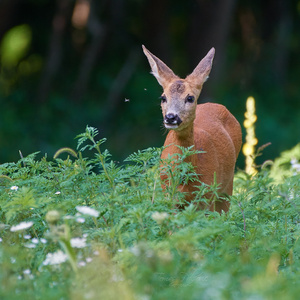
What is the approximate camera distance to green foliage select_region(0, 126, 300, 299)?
3.11 meters

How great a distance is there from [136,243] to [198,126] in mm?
2949

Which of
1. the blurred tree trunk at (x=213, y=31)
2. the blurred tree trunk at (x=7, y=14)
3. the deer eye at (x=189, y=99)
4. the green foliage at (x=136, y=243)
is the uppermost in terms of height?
the blurred tree trunk at (x=7, y=14)

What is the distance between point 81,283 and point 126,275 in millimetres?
240

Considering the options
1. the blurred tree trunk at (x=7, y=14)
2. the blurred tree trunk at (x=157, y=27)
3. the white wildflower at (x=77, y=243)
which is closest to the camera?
the white wildflower at (x=77, y=243)

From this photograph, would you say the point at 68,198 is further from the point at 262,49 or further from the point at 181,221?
the point at 262,49

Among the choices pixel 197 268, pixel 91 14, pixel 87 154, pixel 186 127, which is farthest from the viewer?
pixel 91 14

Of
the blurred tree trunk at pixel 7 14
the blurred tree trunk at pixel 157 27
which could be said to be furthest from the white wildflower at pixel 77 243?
the blurred tree trunk at pixel 157 27

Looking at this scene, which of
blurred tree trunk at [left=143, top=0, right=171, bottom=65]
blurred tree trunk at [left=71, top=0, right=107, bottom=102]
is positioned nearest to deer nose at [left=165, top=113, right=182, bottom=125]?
blurred tree trunk at [left=71, top=0, right=107, bottom=102]

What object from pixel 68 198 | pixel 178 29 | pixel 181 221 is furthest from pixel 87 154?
pixel 181 221

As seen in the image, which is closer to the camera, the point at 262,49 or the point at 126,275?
the point at 126,275

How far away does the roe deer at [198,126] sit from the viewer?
5945 mm

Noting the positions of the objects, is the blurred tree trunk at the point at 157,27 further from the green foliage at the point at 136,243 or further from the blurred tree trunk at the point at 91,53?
the green foliage at the point at 136,243

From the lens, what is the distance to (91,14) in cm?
1555

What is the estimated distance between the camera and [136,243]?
3.88 metres
